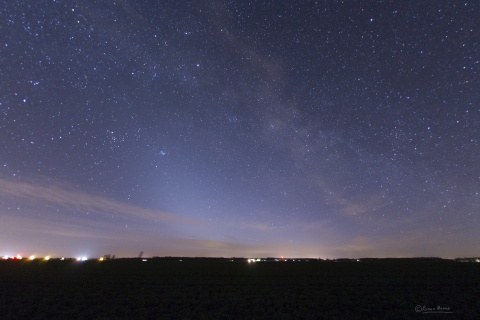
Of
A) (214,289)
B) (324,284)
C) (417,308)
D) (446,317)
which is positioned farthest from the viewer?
(324,284)

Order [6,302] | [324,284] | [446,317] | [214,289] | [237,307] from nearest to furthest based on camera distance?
1. [446,317]
2. [237,307]
3. [6,302]
4. [214,289]
5. [324,284]

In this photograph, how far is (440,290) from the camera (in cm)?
2045

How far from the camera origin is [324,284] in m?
23.9

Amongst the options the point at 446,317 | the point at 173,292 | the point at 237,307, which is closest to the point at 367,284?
the point at 446,317

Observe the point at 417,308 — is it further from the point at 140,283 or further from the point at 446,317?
the point at 140,283

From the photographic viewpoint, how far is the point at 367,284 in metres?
23.4

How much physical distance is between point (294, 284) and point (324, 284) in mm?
2689

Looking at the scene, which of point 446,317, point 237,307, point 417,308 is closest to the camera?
point 446,317

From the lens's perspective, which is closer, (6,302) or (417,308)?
(417,308)

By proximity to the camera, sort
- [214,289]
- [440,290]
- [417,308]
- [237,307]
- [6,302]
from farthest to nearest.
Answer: [214,289]
[440,290]
[6,302]
[237,307]
[417,308]

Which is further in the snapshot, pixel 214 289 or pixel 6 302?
pixel 214 289

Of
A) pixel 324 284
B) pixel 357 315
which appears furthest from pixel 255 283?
pixel 357 315

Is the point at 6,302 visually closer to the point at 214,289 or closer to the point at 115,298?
the point at 115,298

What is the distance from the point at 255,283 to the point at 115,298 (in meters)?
12.1
